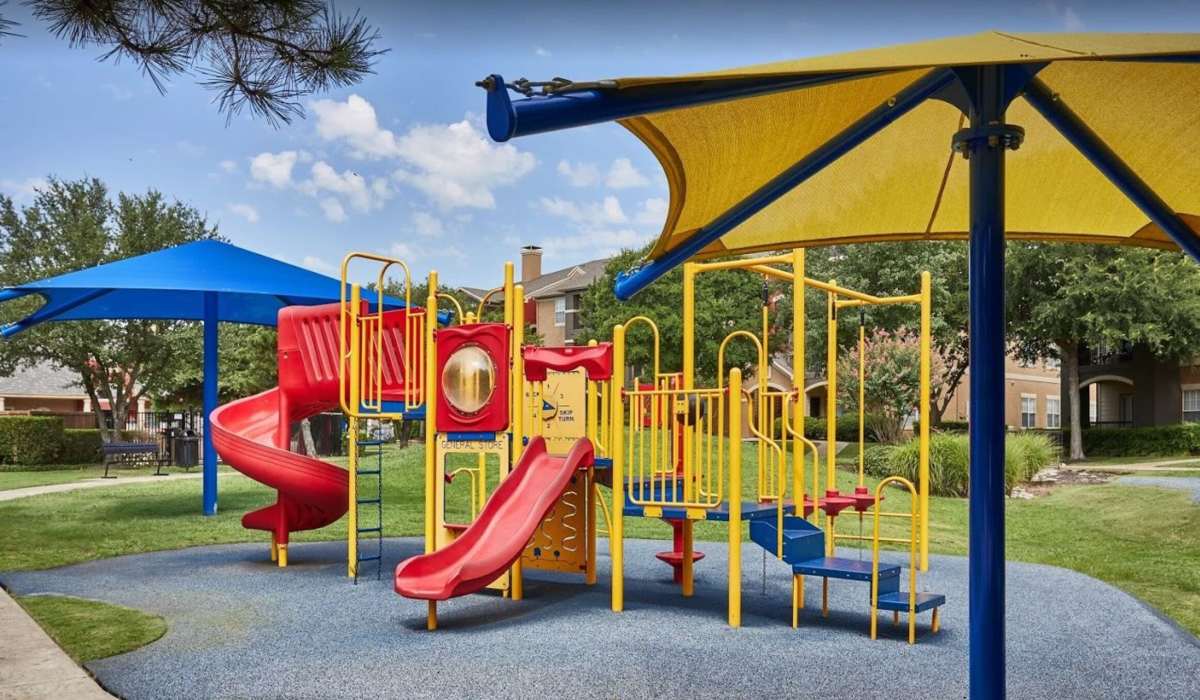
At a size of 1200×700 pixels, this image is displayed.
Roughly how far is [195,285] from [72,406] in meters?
48.3

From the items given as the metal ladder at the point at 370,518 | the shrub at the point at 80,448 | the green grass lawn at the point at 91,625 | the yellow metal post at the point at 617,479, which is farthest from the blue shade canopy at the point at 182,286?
the shrub at the point at 80,448

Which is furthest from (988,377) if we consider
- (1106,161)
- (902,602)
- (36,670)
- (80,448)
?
(80,448)

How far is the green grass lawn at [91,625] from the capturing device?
7008mm

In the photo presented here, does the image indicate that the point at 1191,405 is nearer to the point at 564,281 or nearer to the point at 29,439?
the point at 564,281

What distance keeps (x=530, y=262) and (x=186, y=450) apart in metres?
32.7

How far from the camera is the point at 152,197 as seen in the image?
3403 centimetres

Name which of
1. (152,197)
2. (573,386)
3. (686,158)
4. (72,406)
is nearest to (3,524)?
(573,386)

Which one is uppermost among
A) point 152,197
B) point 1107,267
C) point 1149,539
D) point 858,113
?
point 152,197

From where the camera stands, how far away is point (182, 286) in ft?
43.9

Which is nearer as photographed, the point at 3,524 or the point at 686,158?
the point at 686,158

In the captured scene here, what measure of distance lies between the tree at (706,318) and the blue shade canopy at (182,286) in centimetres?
2050

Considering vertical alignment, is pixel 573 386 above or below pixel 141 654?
above

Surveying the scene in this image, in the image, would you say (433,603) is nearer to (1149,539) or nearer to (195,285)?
(195,285)

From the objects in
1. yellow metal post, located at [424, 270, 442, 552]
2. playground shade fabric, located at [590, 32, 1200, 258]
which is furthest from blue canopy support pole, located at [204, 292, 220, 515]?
playground shade fabric, located at [590, 32, 1200, 258]
